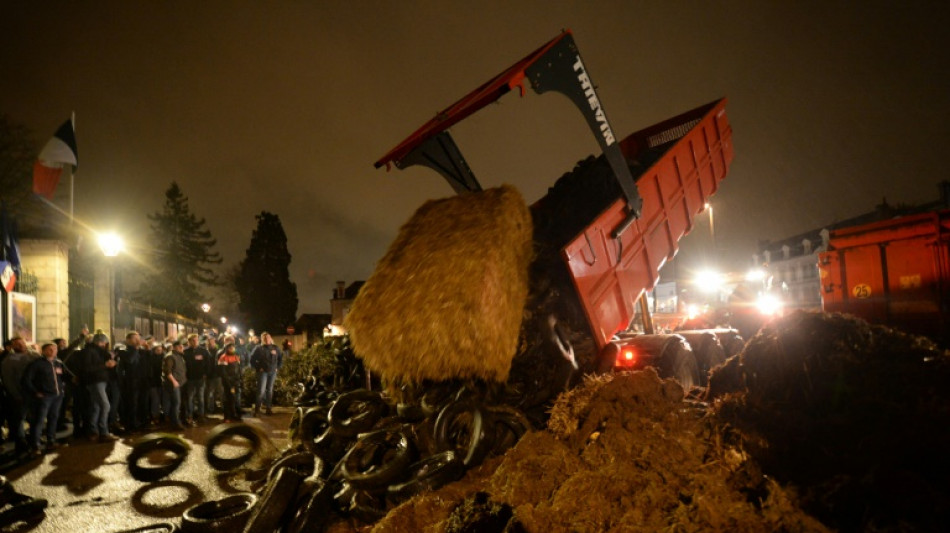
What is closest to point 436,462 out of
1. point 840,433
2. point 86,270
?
point 840,433

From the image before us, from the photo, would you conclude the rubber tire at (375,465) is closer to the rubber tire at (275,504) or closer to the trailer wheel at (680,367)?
the rubber tire at (275,504)

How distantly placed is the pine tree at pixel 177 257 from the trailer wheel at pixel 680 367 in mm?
48322

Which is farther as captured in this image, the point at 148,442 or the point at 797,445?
the point at 148,442

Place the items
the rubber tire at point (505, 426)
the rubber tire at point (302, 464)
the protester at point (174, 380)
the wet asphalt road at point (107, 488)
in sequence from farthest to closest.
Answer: the protester at point (174, 380) < the rubber tire at point (302, 464) < the wet asphalt road at point (107, 488) < the rubber tire at point (505, 426)

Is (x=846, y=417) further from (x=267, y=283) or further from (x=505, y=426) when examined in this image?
(x=267, y=283)

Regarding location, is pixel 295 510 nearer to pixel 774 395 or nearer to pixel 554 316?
pixel 554 316

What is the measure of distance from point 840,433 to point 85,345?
1119 cm

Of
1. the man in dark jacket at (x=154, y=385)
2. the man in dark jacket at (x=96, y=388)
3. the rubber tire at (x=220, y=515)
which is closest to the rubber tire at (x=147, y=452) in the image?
the rubber tire at (x=220, y=515)

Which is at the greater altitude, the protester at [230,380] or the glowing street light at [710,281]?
the glowing street light at [710,281]

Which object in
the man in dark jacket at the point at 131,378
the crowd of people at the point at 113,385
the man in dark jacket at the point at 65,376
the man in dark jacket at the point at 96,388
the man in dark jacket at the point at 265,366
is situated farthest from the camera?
the man in dark jacket at the point at 265,366

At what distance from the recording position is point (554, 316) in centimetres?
567

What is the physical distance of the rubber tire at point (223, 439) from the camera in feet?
21.9

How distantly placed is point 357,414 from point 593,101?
14.7 ft

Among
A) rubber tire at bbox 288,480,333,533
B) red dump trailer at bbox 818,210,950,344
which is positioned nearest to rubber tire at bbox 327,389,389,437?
rubber tire at bbox 288,480,333,533
